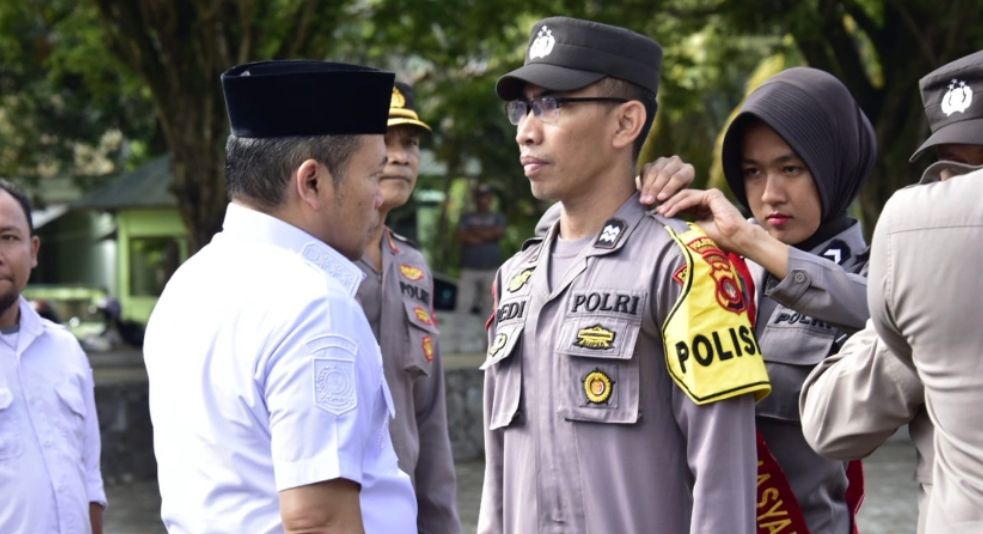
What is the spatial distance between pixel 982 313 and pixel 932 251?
0.14 metres

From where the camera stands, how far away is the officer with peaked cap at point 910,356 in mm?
Answer: 2822

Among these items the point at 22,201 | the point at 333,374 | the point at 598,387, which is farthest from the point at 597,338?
the point at 22,201

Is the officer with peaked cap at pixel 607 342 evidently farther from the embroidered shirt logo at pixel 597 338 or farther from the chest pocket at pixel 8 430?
the chest pocket at pixel 8 430

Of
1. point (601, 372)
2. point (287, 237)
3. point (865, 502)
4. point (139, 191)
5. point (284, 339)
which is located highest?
point (287, 237)

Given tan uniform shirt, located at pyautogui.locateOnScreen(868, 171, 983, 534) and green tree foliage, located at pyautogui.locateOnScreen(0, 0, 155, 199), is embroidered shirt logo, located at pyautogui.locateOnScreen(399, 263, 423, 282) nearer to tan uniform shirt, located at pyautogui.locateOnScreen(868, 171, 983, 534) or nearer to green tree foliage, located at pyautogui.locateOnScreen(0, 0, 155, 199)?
tan uniform shirt, located at pyautogui.locateOnScreen(868, 171, 983, 534)

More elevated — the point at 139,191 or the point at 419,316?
the point at 419,316

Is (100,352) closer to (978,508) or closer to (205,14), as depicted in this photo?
(205,14)

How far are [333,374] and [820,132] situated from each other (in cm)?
172

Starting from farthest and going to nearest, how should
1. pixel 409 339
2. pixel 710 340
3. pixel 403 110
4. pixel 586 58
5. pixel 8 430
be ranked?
pixel 403 110, pixel 409 339, pixel 8 430, pixel 586 58, pixel 710 340

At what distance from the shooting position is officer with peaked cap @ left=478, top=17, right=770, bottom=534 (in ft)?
11.2

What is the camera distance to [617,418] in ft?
11.5

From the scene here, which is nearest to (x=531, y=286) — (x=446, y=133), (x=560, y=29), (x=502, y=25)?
(x=560, y=29)

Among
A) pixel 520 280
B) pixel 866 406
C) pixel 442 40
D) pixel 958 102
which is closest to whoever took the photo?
pixel 866 406

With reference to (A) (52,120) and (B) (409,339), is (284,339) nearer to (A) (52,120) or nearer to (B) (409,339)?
(B) (409,339)
